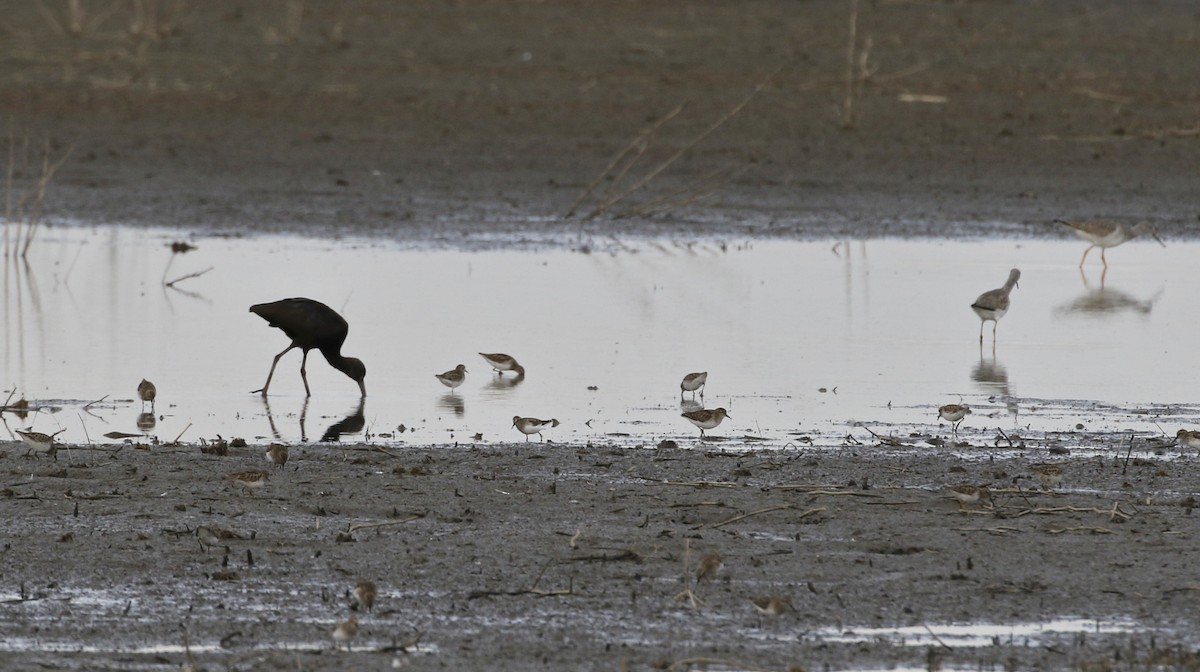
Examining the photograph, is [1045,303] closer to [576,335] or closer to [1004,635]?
[576,335]

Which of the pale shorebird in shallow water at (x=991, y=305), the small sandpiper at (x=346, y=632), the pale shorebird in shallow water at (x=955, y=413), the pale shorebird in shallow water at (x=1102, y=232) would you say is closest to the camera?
the small sandpiper at (x=346, y=632)

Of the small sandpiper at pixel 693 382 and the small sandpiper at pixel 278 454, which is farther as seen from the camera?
the small sandpiper at pixel 693 382

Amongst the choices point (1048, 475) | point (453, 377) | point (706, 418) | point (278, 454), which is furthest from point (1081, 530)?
point (453, 377)

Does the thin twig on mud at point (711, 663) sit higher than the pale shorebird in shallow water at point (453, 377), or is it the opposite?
the pale shorebird in shallow water at point (453, 377)

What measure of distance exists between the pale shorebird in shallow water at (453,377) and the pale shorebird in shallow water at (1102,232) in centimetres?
770

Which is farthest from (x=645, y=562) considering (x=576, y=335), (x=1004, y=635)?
(x=576, y=335)

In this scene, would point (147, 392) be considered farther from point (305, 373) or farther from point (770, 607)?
point (770, 607)

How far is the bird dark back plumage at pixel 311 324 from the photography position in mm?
11172

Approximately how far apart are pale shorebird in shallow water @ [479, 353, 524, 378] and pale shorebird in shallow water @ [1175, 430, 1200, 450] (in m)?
4.07

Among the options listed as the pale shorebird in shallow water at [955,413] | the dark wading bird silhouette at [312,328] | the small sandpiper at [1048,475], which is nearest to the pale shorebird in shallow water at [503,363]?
the dark wading bird silhouette at [312,328]

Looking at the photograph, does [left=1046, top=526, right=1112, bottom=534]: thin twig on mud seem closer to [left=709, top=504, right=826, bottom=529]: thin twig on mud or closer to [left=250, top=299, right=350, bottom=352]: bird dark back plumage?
[left=709, top=504, right=826, bottom=529]: thin twig on mud

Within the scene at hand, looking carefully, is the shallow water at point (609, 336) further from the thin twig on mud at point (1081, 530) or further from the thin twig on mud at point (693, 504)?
the thin twig on mud at point (1081, 530)

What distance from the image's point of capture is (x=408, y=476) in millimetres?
8266

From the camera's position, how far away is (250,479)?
25.4 feet
